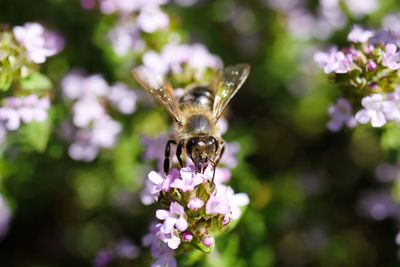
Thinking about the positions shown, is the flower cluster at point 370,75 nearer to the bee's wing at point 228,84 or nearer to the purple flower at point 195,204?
the bee's wing at point 228,84

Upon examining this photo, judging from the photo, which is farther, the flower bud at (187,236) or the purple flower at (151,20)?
the purple flower at (151,20)

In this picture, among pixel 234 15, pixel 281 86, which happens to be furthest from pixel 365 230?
pixel 234 15

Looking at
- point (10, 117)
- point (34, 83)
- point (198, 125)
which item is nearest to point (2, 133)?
point (10, 117)

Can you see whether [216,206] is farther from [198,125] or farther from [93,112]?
[93,112]

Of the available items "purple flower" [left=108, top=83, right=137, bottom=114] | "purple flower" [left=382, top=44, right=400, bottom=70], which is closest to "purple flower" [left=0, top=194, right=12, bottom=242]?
"purple flower" [left=108, top=83, right=137, bottom=114]

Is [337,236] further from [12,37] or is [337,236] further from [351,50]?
[12,37]

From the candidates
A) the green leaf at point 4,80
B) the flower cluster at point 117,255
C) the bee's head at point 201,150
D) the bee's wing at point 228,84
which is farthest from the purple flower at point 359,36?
the green leaf at point 4,80

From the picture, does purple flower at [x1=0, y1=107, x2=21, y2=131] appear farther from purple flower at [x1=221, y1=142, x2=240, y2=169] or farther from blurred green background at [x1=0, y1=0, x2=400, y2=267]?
purple flower at [x1=221, y1=142, x2=240, y2=169]
